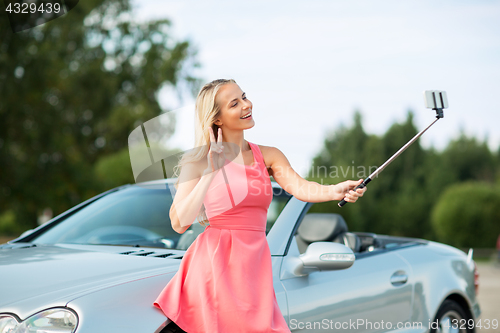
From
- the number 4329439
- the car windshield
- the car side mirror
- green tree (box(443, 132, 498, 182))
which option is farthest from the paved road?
green tree (box(443, 132, 498, 182))

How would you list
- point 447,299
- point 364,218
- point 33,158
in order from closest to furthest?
point 447,299
point 33,158
point 364,218

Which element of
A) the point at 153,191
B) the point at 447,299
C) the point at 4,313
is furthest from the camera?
the point at 447,299

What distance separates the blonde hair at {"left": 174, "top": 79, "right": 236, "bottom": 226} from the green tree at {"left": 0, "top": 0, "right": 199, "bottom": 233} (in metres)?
17.2

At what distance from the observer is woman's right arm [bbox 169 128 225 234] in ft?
6.84

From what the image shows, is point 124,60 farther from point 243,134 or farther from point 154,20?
point 243,134

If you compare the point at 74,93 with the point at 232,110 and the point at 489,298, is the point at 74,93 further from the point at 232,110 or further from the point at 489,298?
the point at 232,110

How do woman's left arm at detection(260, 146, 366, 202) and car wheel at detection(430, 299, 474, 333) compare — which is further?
car wheel at detection(430, 299, 474, 333)

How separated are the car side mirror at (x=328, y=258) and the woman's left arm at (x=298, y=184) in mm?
439

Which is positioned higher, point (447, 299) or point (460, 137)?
point (447, 299)

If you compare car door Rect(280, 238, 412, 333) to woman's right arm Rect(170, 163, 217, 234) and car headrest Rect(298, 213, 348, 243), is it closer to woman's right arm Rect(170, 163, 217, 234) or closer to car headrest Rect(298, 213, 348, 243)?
car headrest Rect(298, 213, 348, 243)

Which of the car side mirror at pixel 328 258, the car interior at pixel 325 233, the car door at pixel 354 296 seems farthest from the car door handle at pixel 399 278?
the car side mirror at pixel 328 258

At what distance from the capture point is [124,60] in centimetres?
2972

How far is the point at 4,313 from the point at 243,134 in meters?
1.17

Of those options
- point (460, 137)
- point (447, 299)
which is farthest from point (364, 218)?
point (447, 299)
